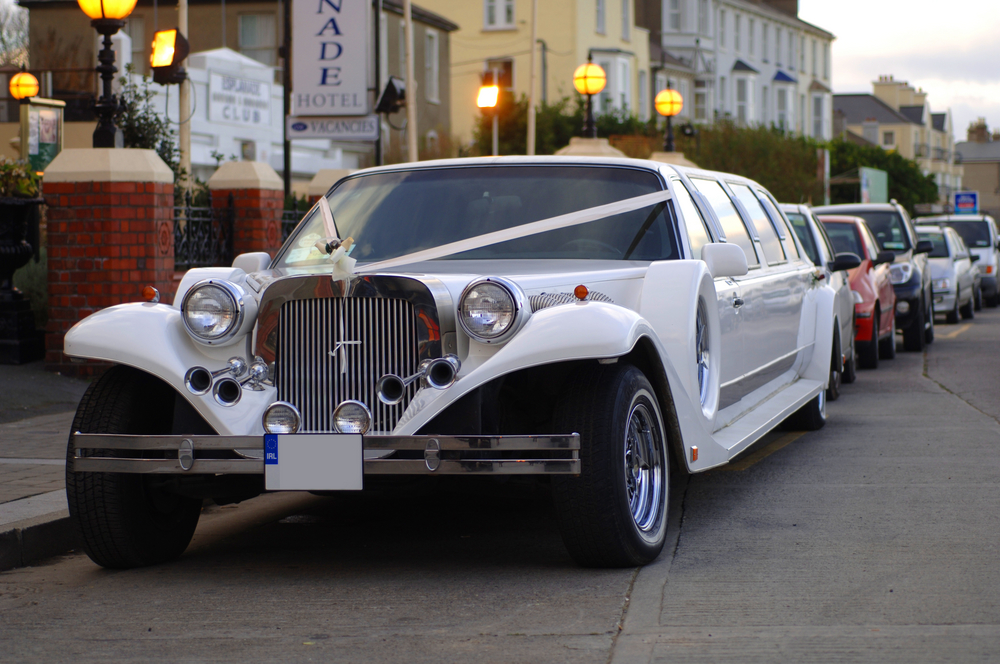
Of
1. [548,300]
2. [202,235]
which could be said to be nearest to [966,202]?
[202,235]

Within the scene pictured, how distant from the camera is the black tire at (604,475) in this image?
4.95 metres

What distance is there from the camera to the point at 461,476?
17.0 ft

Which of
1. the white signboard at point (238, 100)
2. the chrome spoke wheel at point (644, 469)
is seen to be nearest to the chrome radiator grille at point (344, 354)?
the chrome spoke wheel at point (644, 469)

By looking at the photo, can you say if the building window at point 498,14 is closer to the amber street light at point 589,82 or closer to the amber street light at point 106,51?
the amber street light at point 589,82

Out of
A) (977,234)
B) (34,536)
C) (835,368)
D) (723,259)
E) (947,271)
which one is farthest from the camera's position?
(977,234)

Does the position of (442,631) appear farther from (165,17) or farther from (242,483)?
(165,17)

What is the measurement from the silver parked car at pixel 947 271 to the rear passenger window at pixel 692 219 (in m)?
15.9

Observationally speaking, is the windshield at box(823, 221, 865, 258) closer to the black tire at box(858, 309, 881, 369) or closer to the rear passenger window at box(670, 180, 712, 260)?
the black tire at box(858, 309, 881, 369)

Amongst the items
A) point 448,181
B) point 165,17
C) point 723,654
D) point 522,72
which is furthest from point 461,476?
point 522,72

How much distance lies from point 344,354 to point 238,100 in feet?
90.5

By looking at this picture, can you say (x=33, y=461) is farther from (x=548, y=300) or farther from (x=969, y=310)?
(x=969, y=310)

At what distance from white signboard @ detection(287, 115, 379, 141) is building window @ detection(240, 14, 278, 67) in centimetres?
2306

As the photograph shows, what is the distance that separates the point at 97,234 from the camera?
1141 centimetres

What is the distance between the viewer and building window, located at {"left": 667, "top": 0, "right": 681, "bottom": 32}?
208ft
